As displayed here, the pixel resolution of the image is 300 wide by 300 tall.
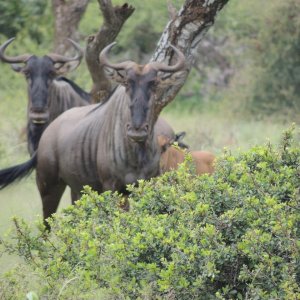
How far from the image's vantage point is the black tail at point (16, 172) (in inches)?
379

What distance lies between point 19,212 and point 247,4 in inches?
488

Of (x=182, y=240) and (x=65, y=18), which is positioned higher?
(x=182, y=240)

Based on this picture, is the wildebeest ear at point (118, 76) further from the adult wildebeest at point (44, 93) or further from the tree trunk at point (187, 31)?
the adult wildebeest at point (44, 93)

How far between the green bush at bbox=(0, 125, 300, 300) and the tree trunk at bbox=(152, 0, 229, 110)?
2588 mm

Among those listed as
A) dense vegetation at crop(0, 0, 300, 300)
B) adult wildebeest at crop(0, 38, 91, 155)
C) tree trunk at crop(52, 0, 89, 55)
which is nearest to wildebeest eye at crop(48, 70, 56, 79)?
adult wildebeest at crop(0, 38, 91, 155)

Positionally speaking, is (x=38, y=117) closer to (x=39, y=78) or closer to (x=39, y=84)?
(x=39, y=84)

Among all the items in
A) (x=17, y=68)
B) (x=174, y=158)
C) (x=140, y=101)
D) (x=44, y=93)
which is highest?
(x=140, y=101)

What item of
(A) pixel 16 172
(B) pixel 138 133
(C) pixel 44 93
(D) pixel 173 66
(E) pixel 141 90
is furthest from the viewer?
(C) pixel 44 93

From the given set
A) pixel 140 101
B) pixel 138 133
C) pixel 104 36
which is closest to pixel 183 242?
pixel 138 133

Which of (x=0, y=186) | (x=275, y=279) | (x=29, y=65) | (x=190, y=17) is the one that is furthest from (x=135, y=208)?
(x=29, y=65)

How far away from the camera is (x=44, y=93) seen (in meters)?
11.1

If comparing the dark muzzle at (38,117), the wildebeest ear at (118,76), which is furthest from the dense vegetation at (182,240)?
the dark muzzle at (38,117)

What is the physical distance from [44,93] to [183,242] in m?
6.29

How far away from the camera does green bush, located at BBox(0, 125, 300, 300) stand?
15.8ft
